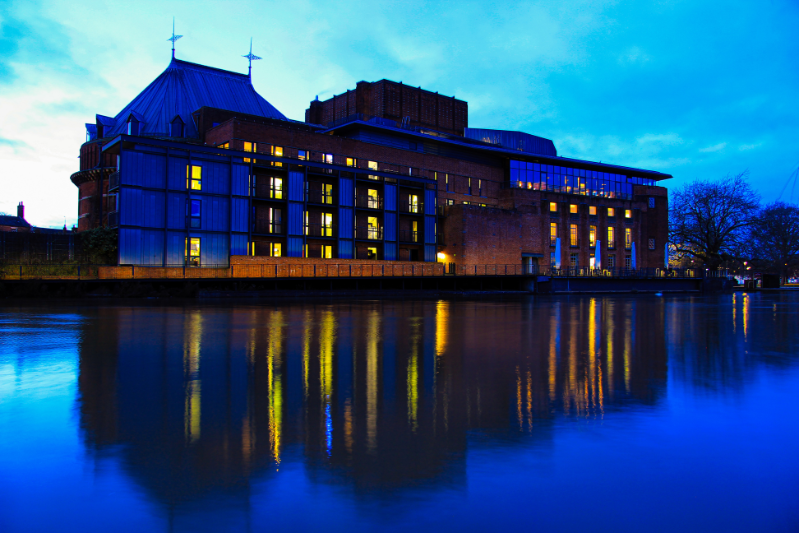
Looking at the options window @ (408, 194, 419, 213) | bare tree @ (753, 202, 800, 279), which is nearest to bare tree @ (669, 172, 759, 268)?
bare tree @ (753, 202, 800, 279)

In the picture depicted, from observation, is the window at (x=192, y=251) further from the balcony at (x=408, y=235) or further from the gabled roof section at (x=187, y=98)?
→ the balcony at (x=408, y=235)

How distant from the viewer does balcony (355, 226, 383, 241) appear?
4763 cm

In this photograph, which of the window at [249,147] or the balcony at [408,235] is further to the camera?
the balcony at [408,235]

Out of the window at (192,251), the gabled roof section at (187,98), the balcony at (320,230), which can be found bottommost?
the window at (192,251)

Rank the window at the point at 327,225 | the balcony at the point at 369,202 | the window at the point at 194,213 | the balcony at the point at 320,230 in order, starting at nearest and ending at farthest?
the window at the point at 194,213 < the balcony at the point at 320,230 < the window at the point at 327,225 < the balcony at the point at 369,202

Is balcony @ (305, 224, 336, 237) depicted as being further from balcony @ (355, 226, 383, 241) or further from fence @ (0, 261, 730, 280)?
fence @ (0, 261, 730, 280)

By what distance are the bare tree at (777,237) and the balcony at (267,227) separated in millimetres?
52337

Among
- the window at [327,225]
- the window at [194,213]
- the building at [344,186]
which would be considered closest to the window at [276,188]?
the building at [344,186]

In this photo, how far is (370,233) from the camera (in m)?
48.5

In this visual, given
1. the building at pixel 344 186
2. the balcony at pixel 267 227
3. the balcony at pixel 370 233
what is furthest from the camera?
the balcony at pixel 370 233

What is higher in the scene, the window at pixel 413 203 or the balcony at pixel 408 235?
the window at pixel 413 203

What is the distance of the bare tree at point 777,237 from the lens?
6331 cm

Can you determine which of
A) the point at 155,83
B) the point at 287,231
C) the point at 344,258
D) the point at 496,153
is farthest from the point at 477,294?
the point at 155,83

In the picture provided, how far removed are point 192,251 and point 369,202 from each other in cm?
1592
